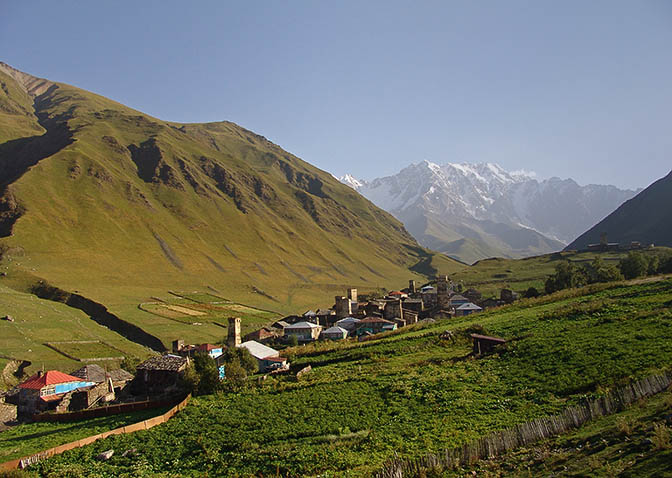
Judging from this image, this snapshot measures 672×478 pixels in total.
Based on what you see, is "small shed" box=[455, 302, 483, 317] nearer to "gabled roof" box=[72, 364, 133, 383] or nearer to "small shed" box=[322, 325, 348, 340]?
"small shed" box=[322, 325, 348, 340]

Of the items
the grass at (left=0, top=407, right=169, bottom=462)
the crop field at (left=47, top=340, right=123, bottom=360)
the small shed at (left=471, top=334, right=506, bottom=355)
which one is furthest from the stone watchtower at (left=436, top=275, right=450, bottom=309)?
the grass at (left=0, top=407, right=169, bottom=462)

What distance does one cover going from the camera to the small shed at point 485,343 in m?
36.8

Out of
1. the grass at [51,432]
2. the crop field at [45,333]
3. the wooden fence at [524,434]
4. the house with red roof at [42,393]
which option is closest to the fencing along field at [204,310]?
the crop field at [45,333]

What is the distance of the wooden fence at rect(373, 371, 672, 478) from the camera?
16.8 meters

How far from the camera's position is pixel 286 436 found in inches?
991

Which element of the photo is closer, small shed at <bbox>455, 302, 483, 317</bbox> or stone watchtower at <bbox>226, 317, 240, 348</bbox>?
stone watchtower at <bbox>226, 317, 240, 348</bbox>

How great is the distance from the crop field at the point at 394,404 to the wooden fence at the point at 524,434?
80.2 inches

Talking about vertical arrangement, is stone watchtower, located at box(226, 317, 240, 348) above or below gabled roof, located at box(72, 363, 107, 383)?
above

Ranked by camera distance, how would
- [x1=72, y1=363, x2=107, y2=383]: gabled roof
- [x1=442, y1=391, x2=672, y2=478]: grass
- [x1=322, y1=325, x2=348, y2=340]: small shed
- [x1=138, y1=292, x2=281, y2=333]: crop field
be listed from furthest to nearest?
[x1=138, y1=292, x2=281, y2=333]: crop field
[x1=322, y1=325, x2=348, y2=340]: small shed
[x1=72, y1=363, x2=107, y2=383]: gabled roof
[x1=442, y1=391, x2=672, y2=478]: grass

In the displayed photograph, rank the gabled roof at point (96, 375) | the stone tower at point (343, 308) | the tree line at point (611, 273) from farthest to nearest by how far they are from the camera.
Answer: the stone tower at point (343, 308) → the tree line at point (611, 273) → the gabled roof at point (96, 375)

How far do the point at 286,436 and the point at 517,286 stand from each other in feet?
377

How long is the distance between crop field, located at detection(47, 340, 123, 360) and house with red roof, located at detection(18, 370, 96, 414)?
28.3 metres

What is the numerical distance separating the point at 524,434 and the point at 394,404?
36.2ft

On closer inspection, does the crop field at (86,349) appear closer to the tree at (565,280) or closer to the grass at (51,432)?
the grass at (51,432)
